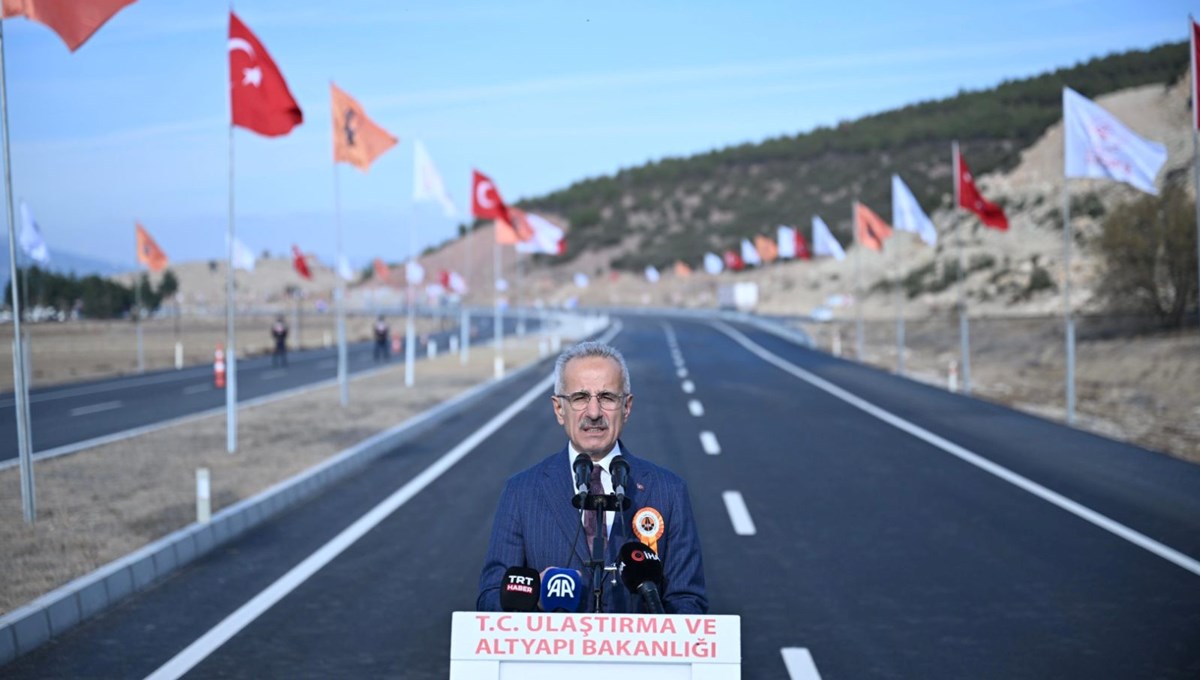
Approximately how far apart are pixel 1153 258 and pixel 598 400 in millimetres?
42119

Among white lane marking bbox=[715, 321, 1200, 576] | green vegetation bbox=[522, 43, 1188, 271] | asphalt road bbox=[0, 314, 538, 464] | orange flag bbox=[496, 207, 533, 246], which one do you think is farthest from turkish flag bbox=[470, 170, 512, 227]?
green vegetation bbox=[522, 43, 1188, 271]

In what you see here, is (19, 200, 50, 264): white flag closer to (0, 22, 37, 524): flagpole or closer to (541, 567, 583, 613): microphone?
(0, 22, 37, 524): flagpole

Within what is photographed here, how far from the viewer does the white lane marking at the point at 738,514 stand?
473 inches

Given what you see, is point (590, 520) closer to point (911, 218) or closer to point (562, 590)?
point (562, 590)

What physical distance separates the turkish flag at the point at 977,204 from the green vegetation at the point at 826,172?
302 ft

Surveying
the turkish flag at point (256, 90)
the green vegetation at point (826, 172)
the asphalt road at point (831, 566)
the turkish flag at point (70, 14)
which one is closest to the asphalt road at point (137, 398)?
the turkish flag at point (256, 90)

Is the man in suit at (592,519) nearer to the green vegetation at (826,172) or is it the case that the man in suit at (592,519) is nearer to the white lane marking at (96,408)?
the white lane marking at (96,408)

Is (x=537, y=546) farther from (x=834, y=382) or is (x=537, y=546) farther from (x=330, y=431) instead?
(x=834, y=382)

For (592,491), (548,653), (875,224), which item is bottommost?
→ (548,653)

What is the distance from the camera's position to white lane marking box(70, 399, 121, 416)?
2702 cm

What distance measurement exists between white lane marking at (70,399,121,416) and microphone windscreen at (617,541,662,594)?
25.5m

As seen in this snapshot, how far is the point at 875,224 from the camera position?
1697 inches

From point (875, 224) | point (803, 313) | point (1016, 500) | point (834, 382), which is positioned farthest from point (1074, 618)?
point (803, 313)

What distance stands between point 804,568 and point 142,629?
5043mm
